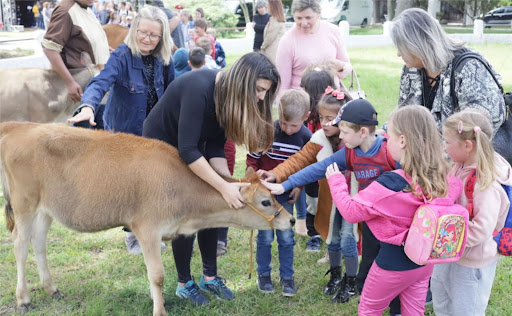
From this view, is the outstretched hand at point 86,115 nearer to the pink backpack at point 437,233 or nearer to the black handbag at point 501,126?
the pink backpack at point 437,233

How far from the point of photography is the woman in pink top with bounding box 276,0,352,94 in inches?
238

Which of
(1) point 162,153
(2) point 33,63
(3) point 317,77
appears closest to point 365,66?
(2) point 33,63

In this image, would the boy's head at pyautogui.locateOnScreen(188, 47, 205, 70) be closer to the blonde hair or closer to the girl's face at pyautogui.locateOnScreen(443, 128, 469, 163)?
the blonde hair

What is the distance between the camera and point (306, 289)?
4816mm

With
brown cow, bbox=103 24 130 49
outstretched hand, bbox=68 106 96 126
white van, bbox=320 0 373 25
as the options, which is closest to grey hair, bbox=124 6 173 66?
outstretched hand, bbox=68 106 96 126

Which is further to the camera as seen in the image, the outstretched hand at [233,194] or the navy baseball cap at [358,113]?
the outstretched hand at [233,194]

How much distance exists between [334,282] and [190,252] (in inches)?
50.0

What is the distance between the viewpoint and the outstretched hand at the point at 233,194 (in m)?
3.96

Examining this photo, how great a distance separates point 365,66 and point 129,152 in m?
15.7

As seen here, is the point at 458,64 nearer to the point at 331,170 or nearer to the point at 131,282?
the point at 331,170

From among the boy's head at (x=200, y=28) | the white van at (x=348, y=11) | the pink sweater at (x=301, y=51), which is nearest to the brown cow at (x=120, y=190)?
the pink sweater at (x=301, y=51)

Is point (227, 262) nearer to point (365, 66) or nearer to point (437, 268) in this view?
point (437, 268)

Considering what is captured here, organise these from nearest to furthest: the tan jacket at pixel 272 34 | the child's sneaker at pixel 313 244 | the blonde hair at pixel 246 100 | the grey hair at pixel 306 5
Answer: the blonde hair at pixel 246 100 → the child's sneaker at pixel 313 244 → the grey hair at pixel 306 5 → the tan jacket at pixel 272 34

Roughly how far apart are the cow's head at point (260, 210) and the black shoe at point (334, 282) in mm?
867
